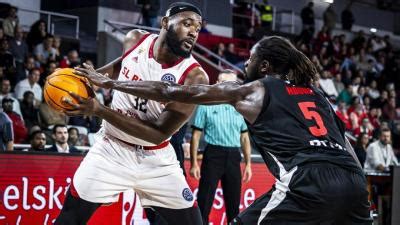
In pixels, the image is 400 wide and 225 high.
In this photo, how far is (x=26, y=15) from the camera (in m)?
14.0

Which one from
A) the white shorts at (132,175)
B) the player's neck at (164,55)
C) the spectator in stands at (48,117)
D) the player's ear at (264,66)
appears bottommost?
the spectator in stands at (48,117)

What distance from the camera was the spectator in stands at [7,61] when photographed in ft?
38.5

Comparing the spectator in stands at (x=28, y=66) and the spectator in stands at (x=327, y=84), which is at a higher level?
the spectator in stands at (x=28, y=66)

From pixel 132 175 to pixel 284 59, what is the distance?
5.51 ft

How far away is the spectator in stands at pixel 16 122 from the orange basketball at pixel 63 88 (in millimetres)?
5825

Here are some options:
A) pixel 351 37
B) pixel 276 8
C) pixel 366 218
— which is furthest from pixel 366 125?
pixel 366 218

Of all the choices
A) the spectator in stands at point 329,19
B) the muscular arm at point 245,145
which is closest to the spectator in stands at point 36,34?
the muscular arm at point 245,145

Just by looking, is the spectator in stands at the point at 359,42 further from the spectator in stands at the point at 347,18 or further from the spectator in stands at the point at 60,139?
the spectator in stands at the point at 60,139

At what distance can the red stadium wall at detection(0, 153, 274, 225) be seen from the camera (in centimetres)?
729

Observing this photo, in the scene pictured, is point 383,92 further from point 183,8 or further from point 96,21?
point 183,8

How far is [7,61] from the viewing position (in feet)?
39.2

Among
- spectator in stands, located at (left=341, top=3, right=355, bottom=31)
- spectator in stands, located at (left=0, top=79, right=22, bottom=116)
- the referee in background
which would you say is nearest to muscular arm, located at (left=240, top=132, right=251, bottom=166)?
the referee in background

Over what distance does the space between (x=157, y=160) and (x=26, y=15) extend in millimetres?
9593

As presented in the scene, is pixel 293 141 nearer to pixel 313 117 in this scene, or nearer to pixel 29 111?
pixel 313 117
